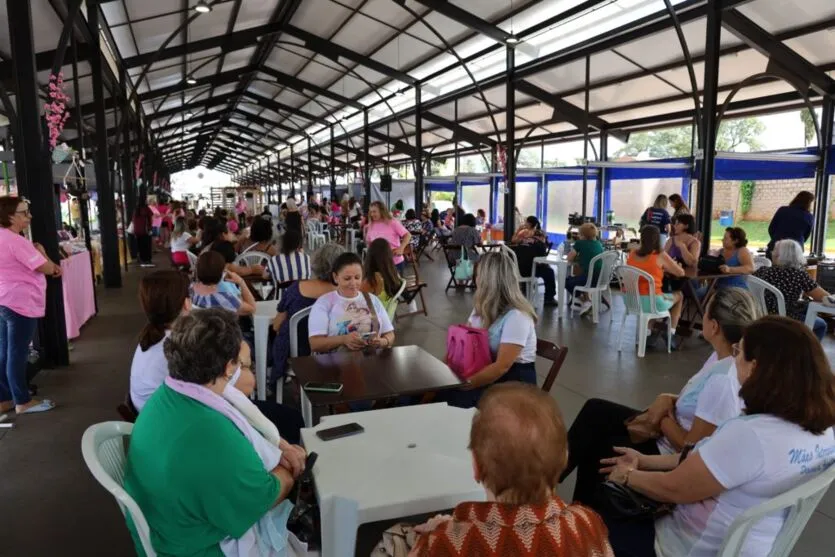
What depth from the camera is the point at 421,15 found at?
9695 millimetres

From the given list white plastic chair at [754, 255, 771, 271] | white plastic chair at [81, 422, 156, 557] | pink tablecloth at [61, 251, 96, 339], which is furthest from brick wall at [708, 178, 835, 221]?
white plastic chair at [81, 422, 156, 557]

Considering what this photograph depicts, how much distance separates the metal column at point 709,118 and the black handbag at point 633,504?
5600mm

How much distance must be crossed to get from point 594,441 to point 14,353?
3.43 m

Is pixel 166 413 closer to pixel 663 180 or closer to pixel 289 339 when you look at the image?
pixel 289 339

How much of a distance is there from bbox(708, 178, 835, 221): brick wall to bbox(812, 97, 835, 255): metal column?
0.19 metres

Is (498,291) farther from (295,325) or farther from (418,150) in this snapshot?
(418,150)

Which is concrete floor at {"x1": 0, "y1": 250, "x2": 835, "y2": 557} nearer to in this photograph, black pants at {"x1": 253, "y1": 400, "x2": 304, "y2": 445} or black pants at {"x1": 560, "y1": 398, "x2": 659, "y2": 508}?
black pants at {"x1": 560, "y1": 398, "x2": 659, "y2": 508}

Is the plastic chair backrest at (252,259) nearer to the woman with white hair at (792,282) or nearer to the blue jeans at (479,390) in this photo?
the blue jeans at (479,390)

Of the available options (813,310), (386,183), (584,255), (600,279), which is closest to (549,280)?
(584,255)

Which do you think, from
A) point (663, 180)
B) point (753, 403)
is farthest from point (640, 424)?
point (663, 180)

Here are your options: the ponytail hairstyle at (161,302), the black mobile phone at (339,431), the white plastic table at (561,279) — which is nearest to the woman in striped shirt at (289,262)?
the ponytail hairstyle at (161,302)

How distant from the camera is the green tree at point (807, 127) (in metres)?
8.49

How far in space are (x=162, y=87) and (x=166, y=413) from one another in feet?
49.8

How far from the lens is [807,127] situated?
28.2 feet
